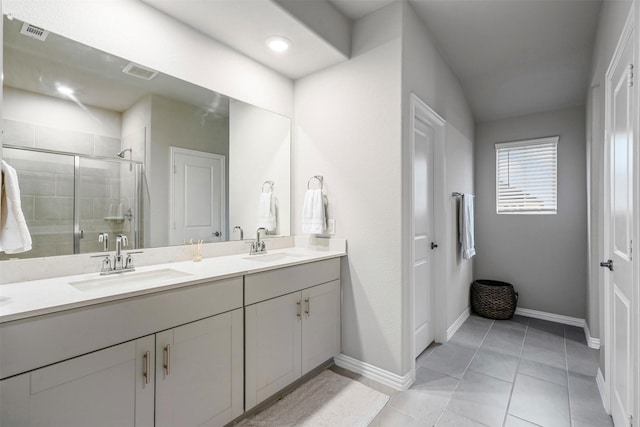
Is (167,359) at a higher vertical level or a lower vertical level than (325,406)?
higher

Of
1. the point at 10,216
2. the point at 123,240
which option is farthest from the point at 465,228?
the point at 10,216

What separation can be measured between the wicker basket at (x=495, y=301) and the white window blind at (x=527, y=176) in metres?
0.94

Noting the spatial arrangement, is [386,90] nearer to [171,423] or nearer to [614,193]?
[614,193]

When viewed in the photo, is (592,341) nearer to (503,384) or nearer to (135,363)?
(503,384)

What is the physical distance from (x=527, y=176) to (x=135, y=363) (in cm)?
410

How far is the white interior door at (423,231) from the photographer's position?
2.59m

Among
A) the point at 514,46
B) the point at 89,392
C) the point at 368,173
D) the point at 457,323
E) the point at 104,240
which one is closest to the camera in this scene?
the point at 89,392

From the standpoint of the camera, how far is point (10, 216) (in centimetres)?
124

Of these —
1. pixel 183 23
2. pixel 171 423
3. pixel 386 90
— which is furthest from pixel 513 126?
pixel 171 423

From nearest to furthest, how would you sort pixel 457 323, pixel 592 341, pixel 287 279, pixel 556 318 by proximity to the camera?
1. pixel 287 279
2. pixel 592 341
3. pixel 457 323
4. pixel 556 318

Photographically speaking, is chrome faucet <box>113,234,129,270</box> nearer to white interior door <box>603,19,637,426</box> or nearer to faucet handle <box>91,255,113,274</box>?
faucet handle <box>91,255,113,274</box>

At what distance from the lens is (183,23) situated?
2039mm

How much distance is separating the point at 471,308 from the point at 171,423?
3336 mm

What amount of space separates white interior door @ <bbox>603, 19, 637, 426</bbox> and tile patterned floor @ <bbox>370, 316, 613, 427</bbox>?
320 millimetres
